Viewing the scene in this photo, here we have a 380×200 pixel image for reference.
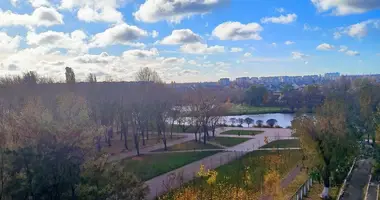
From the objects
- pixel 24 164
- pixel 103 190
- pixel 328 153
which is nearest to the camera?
pixel 24 164

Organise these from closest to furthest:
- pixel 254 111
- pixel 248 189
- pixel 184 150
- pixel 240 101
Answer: pixel 248 189, pixel 184 150, pixel 254 111, pixel 240 101

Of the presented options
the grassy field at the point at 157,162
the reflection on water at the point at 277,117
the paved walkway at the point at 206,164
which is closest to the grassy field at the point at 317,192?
the paved walkway at the point at 206,164

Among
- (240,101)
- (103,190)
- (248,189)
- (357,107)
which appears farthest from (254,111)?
(103,190)

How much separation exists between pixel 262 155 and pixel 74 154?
62.7 ft

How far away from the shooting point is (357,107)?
36.0 meters

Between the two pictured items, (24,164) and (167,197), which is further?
(167,197)

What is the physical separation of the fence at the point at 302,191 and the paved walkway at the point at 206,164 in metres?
5.94

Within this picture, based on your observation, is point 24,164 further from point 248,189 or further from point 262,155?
point 262,155

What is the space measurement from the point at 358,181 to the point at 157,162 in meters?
12.5

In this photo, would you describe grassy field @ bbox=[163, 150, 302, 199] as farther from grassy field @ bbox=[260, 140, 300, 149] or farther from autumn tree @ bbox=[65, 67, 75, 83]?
→ autumn tree @ bbox=[65, 67, 75, 83]

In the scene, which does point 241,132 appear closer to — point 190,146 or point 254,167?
point 190,146

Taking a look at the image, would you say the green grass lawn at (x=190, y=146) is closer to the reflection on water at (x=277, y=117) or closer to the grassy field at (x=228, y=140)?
the grassy field at (x=228, y=140)

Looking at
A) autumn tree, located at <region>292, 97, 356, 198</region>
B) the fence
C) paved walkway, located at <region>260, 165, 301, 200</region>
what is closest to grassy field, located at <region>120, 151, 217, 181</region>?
paved walkway, located at <region>260, 165, 301, 200</region>

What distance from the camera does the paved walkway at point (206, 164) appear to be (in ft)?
62.6
